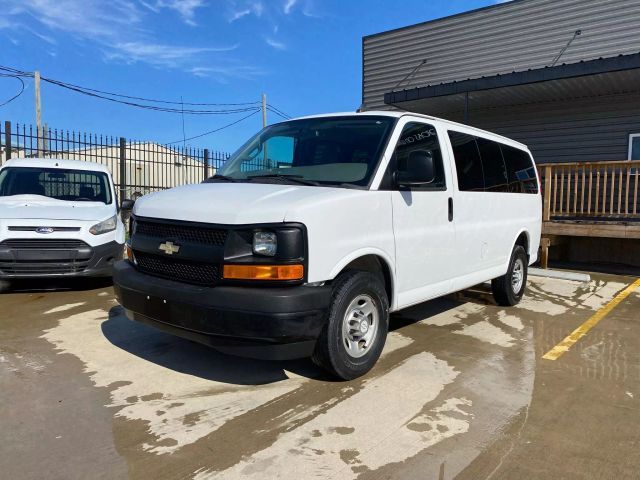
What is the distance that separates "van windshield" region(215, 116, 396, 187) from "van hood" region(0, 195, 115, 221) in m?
2.89

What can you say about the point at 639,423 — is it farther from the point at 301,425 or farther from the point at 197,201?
the point at 197,201

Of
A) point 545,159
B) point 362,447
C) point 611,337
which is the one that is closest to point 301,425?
point 362,447

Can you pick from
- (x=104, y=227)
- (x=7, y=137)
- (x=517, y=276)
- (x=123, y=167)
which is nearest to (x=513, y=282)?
(x=517, y=276)

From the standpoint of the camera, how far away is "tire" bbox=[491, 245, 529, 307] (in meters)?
6.20

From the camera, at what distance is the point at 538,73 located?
9.62 metres

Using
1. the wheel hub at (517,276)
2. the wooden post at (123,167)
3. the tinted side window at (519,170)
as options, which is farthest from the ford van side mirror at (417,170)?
the wooden post at (123,167)

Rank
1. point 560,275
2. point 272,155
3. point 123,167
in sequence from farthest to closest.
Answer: point 123,167 < point 560,275 < point 272,155

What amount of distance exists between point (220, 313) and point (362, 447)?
3.85 ft

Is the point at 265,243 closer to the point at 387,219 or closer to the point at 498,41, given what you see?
the point at 387,219

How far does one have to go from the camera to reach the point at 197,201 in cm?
358

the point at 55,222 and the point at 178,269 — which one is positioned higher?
the point at 55,222

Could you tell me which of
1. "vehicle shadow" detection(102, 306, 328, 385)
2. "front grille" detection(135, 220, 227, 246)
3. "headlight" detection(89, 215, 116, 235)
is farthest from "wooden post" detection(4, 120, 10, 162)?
"front grille" detection(135, 220, 227, 246)

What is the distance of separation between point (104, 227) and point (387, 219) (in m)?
4.40

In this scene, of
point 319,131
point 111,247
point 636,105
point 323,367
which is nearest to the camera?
point 323,367
